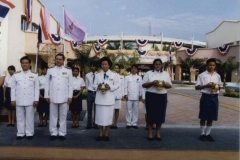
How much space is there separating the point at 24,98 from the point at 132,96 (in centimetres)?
257

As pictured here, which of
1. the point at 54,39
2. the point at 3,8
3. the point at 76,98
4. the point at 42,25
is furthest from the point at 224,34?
the point at 3,8

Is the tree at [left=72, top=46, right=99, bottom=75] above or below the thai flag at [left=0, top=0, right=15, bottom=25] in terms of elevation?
below

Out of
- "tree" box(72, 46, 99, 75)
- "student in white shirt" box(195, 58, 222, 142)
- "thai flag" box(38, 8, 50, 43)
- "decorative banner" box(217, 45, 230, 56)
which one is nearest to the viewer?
"student in white shirt" box(195, 58, 222, 142)

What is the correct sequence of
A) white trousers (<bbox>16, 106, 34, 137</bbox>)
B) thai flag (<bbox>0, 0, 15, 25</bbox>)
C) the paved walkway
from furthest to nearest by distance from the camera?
1. thai flag (<bbox>0, 0, 15, 25</bbox>)
2. white trousers (<bbox>16, 106, 34, 137</bbox>)
3. the paved walkway

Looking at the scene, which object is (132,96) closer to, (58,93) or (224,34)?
(58,93)

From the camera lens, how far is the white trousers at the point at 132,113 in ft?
23.3

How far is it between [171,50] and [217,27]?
22.1 ft

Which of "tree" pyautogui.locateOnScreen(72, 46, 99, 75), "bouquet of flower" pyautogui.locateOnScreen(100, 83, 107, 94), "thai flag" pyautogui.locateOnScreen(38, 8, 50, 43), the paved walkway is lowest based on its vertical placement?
the paved walkway

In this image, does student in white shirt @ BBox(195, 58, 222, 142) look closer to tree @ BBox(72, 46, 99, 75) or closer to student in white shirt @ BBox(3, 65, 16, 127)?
student in white shirt @ BBox(3, 65, 16, 127)

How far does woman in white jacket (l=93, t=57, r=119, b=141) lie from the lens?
562cm

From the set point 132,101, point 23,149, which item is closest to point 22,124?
point 23,149

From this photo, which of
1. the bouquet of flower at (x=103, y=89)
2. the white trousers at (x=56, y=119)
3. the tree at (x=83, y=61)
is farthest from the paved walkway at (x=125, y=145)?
the tree at (x=83, y=61)

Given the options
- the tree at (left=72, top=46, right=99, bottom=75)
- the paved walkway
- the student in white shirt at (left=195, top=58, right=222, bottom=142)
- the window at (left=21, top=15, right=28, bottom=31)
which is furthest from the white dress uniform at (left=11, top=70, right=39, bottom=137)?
the tree at (left=72, top=46, right=99, bottom=75)

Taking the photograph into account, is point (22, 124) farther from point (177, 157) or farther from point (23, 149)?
point (177, 157)
